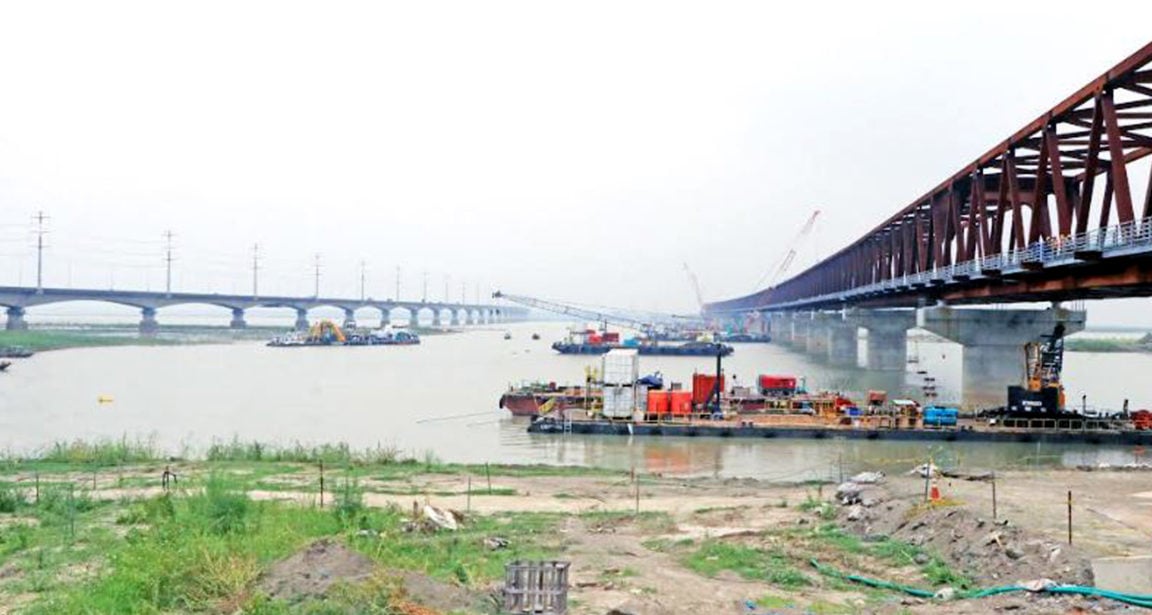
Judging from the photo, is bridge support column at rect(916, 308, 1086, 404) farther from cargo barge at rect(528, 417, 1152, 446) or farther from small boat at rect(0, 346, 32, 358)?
→ small boat at rect(0, 346, 32, 358)

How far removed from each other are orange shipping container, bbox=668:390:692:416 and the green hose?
32809mm

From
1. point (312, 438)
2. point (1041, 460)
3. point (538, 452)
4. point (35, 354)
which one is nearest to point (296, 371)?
point (35, 354)

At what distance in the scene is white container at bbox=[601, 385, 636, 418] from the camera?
4812cm

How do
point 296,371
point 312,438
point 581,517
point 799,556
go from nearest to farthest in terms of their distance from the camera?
point 799,556, point 581,517, point 312,438, point 296,371

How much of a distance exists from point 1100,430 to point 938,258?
1992 centimetres

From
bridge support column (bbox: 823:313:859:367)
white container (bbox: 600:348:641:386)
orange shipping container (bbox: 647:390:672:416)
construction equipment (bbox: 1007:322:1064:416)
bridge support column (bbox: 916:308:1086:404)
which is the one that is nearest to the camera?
construction equipment (bbox: 1007:322:1064:416)

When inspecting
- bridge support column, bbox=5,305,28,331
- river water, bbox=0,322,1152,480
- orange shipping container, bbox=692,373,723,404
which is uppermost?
bridge support column, bbox=5,305,28,331

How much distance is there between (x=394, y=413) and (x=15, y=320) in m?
112

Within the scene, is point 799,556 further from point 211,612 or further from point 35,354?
point 35,354

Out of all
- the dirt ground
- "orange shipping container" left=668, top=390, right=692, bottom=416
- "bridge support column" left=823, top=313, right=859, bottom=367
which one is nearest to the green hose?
the dirt ground

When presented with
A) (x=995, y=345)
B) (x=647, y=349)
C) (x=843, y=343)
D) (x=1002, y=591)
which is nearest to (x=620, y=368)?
(x=995, y=345)

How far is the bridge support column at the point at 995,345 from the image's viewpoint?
201ft

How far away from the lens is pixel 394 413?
185 feet

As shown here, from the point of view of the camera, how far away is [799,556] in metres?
17.1
